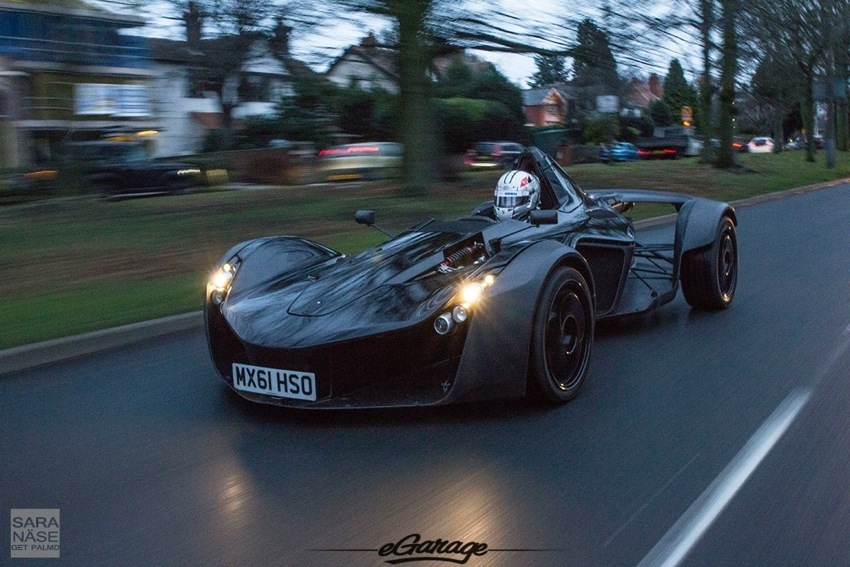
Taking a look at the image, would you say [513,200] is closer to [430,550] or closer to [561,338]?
[561,338]

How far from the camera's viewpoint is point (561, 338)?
550 centimetres

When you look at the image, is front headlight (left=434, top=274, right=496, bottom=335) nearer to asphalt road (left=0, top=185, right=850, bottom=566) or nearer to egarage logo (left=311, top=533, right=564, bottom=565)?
asphalt road (left=0, top=185, right=850, bottom=566)

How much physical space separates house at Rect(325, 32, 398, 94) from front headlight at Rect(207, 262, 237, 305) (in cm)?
1066

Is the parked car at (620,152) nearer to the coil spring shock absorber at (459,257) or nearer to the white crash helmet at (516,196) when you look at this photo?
the white crash helmet at (516,196)

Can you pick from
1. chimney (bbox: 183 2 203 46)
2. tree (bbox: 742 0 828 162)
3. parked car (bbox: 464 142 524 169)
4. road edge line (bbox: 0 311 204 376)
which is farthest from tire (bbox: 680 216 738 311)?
parked car (bbox: 464 142 524 169)

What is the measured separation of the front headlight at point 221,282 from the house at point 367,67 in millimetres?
10663

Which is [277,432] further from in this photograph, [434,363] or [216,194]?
[216,194]

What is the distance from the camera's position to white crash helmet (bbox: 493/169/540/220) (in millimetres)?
6742

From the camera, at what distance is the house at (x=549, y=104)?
29.8 m

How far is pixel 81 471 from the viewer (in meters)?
4.50

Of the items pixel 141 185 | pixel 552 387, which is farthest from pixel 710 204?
pixel 141 185

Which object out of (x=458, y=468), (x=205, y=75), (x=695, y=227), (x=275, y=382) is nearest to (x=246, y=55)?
(x=205, y=75)

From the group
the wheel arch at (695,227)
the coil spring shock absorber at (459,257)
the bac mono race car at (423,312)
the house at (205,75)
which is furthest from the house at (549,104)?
the coil spring shock absorber at (459,257)

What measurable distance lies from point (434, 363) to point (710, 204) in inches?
162
